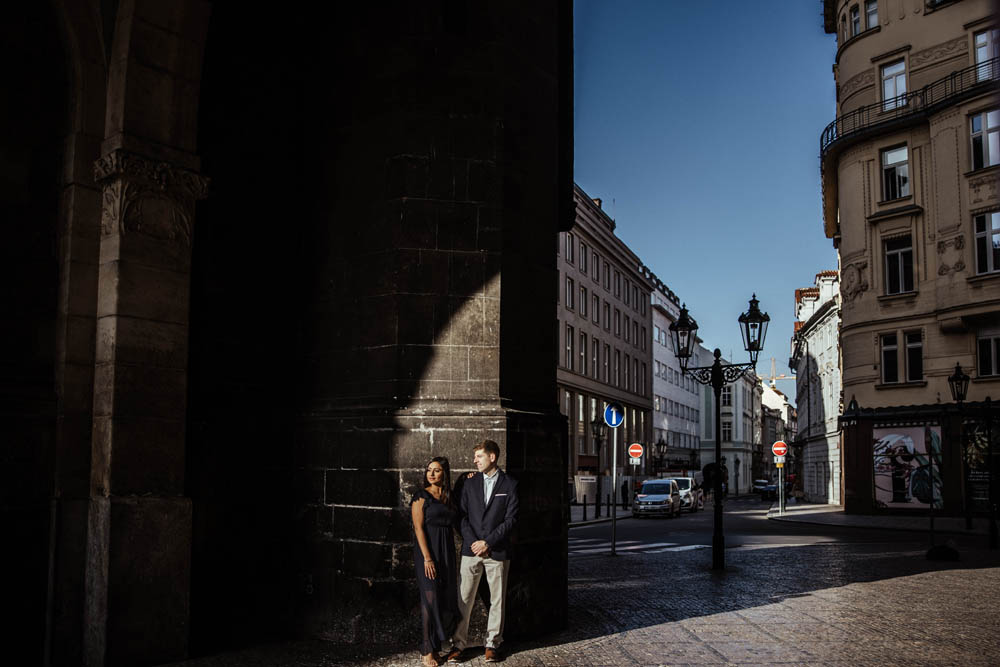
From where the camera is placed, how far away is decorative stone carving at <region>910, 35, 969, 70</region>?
3419 centimetres

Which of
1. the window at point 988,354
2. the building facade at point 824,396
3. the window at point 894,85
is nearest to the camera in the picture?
the window at point 988,354

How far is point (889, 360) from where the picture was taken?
3600cm

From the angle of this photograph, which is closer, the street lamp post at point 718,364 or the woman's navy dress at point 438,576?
the woman's navy dress at point 438,576

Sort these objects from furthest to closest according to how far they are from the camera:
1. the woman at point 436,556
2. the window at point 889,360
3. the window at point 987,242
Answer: the window at point 889,360 → the window at point 987,242 → the woman at point 436,556

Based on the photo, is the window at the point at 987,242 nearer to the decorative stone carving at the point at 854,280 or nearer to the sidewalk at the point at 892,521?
the decorative stone carving at the point at 854,280

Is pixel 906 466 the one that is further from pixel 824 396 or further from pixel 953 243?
pixel 824 396

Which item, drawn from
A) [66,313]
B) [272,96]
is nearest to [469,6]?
[272,96]

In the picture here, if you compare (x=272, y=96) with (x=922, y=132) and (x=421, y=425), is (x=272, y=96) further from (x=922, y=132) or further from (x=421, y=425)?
(x=922, y=132)

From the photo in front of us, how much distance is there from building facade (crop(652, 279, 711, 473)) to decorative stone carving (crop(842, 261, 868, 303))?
1398 inches

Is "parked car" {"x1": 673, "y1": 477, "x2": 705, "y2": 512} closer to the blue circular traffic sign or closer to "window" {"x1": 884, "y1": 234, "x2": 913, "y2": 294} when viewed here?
"window" {"x1": 884, "y1": 234, "x2": 913, "y2": 294}

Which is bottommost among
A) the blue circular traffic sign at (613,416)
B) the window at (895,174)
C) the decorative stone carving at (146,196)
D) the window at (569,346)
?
the blue circular traffic sign at (613,416)

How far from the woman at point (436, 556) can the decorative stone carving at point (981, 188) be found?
2959cm

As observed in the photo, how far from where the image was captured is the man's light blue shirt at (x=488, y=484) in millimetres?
8203

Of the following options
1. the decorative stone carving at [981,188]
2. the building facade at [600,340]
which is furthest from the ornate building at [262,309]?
the building facade at [600,340]
